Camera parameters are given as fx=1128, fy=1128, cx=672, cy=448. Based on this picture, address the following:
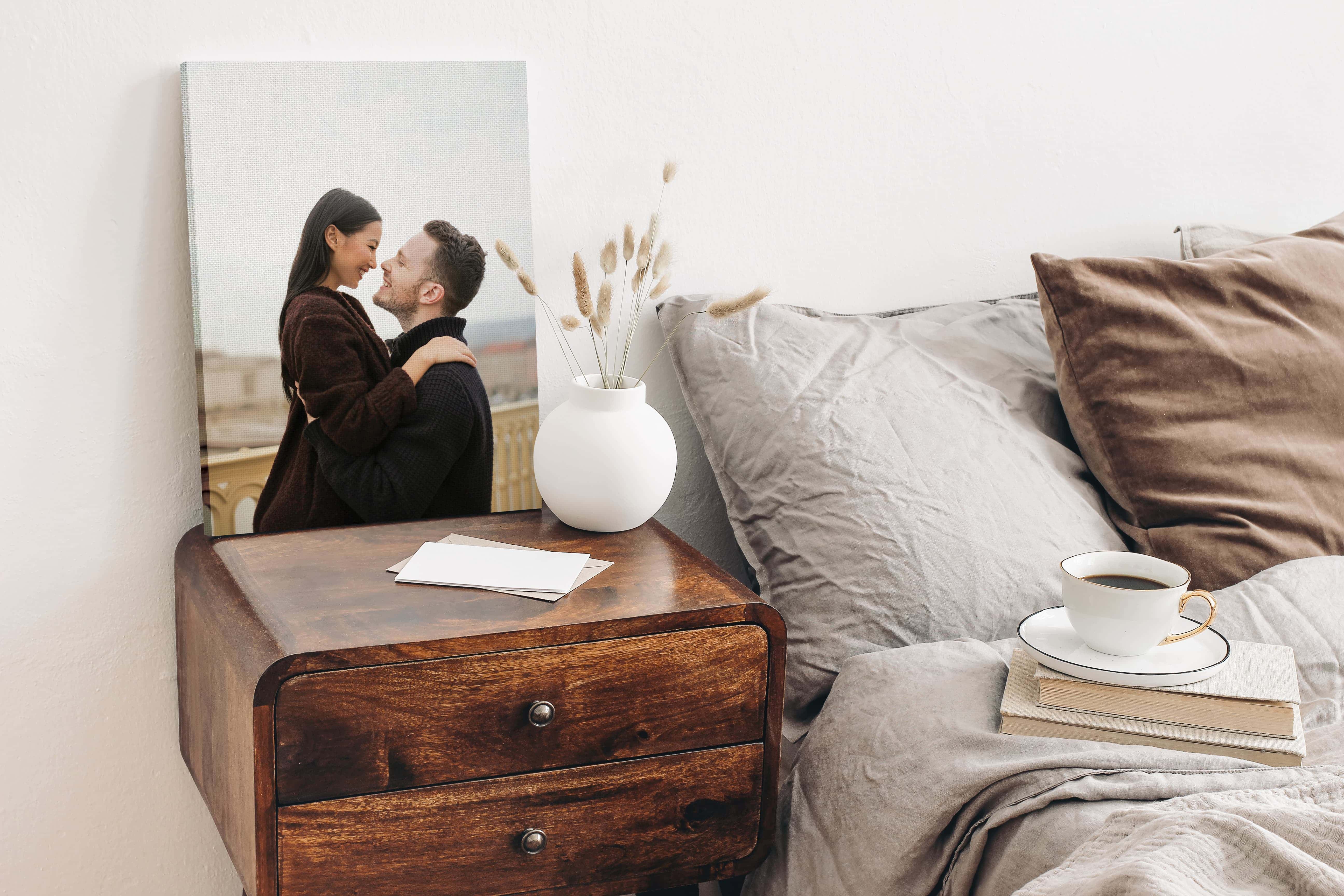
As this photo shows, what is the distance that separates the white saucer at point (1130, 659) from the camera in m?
0.94

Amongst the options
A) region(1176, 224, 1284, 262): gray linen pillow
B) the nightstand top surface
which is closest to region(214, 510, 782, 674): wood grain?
the nightstand top surface

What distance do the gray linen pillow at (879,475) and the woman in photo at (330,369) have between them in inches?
14.0

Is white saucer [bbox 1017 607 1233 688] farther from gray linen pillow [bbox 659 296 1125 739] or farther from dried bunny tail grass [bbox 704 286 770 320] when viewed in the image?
dried bunny tail grass [bbox 704 286 770 320]

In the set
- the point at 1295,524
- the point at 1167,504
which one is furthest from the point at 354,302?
the point at 1295,524

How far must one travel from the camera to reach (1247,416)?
134 cm

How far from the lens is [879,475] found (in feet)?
4.03

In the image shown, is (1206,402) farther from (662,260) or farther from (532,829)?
(532,829)

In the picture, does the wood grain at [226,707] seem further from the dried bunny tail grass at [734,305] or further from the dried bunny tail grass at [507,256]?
the dried bunny tail grass at [734,305]

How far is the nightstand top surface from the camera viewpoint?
0.93 meters

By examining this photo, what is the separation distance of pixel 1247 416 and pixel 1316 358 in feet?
0.43

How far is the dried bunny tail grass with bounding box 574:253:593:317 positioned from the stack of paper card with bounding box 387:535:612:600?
255mm

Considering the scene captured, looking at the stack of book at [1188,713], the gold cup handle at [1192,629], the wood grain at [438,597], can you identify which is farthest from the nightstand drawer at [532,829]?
the gold cup handle at [1192,629]

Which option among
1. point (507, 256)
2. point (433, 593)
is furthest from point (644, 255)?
point (433, 593)

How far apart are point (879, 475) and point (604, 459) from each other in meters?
0.31
